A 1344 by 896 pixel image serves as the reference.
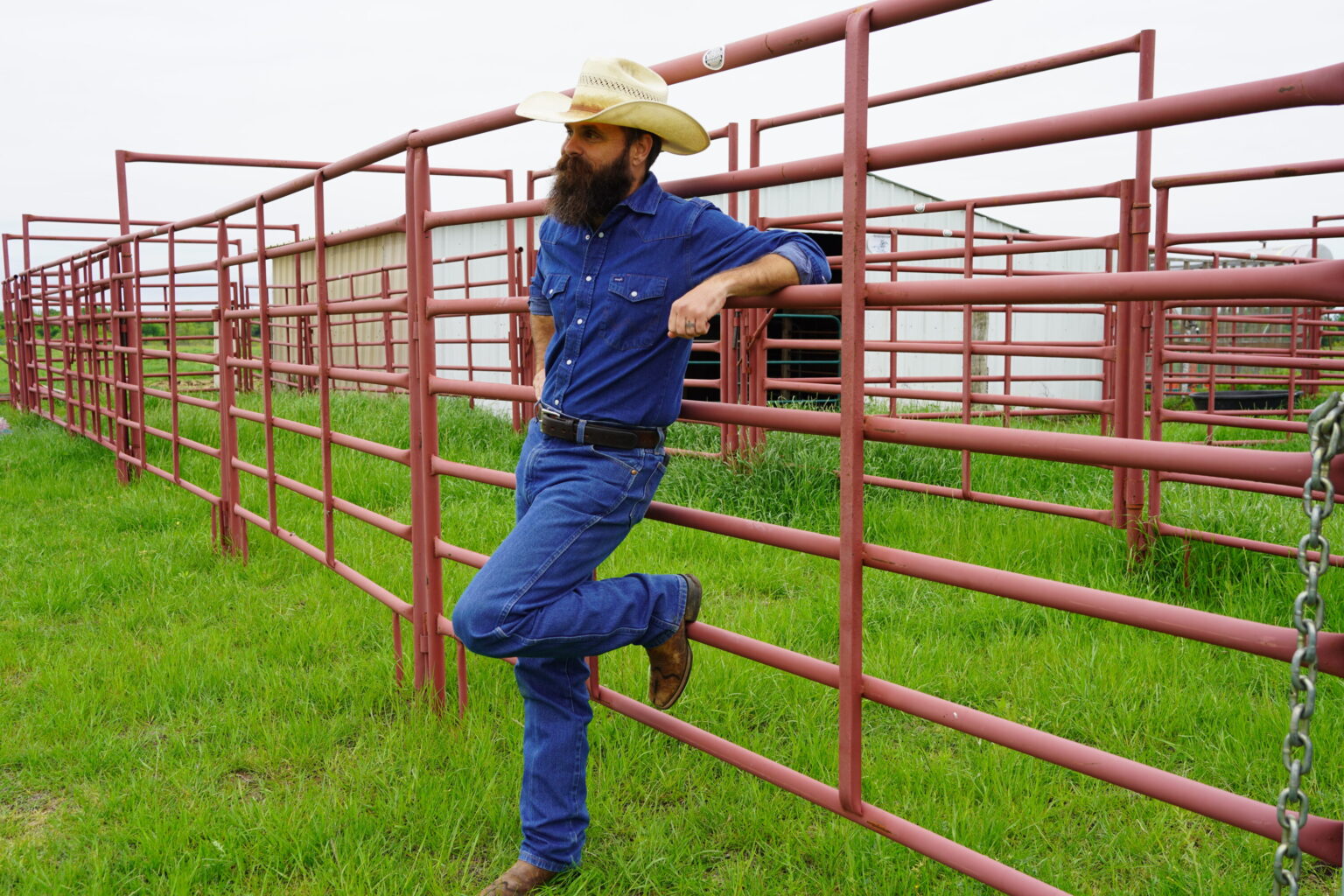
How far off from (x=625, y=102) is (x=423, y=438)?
1.49 meters

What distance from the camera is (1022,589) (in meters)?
1.94

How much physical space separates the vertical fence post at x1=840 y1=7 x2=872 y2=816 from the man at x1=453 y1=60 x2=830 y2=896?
0.85 feet

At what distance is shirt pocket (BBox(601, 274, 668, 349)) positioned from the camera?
2420 millimetres

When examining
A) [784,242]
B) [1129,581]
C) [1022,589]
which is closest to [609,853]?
[1022,589]

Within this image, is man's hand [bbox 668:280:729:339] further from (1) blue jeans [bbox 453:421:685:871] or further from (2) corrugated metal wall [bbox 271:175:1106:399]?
(2) corrugated metal wall [bbox 271:175:1106:399]

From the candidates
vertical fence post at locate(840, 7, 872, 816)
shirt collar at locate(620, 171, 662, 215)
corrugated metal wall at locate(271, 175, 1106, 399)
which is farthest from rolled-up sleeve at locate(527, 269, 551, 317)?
corrugated metal wall at locate(271, 175, 1106, 399)

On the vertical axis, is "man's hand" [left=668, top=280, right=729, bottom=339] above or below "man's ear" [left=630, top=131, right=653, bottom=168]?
below

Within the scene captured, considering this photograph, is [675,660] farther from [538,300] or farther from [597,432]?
[538,300]

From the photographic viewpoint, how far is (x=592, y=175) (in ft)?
8.07

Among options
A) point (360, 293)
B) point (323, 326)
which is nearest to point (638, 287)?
point (323, 326)

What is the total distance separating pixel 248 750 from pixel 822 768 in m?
1.74

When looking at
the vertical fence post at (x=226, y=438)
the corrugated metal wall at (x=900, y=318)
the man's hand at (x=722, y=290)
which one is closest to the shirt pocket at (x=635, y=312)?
the man's hand at (x=722, y=290)

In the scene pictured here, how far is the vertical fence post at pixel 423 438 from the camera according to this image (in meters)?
3.41

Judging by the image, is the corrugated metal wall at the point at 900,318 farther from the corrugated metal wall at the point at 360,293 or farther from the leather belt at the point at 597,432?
the leather belt at the point at 597,432
